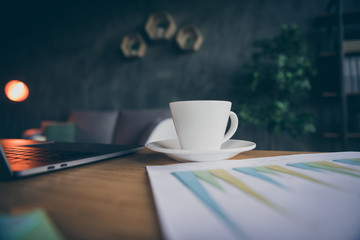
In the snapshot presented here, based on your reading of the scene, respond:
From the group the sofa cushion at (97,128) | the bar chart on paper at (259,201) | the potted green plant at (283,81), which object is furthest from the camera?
the sofa cushion at (97,128)

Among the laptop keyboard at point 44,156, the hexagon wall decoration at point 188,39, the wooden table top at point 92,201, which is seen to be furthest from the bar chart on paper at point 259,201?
the hexagon wall decoration at point 188,39

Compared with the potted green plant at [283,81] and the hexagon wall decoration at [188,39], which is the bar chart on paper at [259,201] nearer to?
the potted green plant at [283,81]

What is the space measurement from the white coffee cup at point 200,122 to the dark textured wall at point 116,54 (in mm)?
2042

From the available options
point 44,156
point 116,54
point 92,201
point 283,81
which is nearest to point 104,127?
point 116,54

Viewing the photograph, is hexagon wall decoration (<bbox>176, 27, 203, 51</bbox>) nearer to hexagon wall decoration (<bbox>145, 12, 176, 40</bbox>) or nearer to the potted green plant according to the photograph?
hexagon wall decoration (<bbox>145, 12, 176, 40</bbox>)

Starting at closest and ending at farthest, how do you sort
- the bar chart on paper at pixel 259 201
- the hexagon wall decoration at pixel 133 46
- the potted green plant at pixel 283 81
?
the bar chart on paper at pixel 259 201 → the potted green plant at pixel 283 81 → the hexagon wall decoration at pixel 133 46

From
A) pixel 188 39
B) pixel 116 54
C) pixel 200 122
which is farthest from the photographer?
pixel 116 54

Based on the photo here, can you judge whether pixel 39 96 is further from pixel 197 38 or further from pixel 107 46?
pixel 197 38

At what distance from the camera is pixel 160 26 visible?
263cm

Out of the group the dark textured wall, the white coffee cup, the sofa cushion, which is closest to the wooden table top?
the white coffee cup

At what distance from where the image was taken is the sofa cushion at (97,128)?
2.37 m

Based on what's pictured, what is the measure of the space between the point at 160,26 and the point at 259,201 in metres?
2.70

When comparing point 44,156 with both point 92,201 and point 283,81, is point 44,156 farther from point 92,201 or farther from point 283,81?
point 283,81

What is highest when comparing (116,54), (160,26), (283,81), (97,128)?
(160,26)
